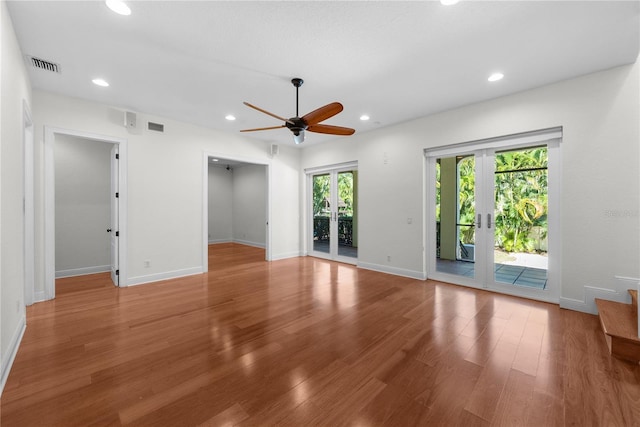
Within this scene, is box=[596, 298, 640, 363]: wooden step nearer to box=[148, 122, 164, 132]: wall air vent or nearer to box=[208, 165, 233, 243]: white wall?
box=[148, 122, 164, 132]: wall air vent

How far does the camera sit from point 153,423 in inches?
62.1

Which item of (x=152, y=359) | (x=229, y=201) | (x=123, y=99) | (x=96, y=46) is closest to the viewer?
(x=152, y=359)

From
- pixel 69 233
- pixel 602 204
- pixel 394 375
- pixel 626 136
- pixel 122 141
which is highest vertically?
pixel 122 141

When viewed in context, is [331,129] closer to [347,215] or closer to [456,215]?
[456,215]

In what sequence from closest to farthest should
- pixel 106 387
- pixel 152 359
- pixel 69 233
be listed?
pixel 106 387 → pixel 152 359 → pixel 69 233

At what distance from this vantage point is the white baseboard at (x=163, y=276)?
438 cm

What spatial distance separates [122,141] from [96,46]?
1973 mm

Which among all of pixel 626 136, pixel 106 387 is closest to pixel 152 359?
pixel 106 387

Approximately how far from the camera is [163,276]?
185 inches

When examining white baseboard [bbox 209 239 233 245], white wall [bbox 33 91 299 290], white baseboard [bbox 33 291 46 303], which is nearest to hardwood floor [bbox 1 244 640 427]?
white baseboard [bbox 33 291 46 303]

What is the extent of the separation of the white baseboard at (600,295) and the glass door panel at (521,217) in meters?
0.39

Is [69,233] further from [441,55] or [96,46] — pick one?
[441,55]

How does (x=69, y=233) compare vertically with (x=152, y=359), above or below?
above

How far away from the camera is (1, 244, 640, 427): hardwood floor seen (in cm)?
168
